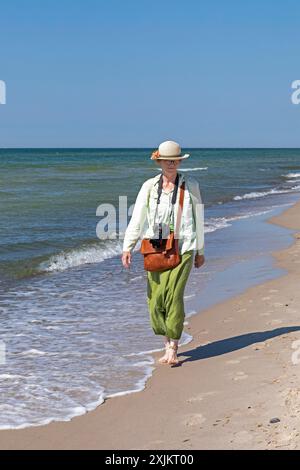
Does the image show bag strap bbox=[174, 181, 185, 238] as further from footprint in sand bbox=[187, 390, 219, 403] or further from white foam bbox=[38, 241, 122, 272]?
white foam bbox=[38, 241, 122, 272]

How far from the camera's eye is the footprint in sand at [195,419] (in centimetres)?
421

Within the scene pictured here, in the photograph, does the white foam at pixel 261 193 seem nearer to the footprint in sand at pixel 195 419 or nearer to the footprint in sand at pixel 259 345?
the footprint in sand at pixel 259 345

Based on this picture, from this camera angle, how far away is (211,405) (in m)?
4.50

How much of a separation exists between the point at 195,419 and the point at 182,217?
5.68 ft

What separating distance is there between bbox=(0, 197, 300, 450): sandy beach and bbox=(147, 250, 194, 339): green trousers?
13.6 inches

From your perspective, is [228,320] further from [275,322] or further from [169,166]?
[169,166]

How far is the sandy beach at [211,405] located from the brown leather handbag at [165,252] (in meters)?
0.82

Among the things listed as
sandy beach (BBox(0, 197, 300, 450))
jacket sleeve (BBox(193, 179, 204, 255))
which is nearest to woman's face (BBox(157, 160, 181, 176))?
jacket sleeve (BBox(193, 179, 204, 255))

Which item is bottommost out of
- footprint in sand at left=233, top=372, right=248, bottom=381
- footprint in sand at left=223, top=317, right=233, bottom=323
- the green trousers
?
footprint in sand at left=223, top=317, right=233, bottom=323

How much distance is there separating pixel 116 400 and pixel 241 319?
247 centimetres

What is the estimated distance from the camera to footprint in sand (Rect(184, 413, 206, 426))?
166 inches

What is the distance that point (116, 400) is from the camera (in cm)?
483

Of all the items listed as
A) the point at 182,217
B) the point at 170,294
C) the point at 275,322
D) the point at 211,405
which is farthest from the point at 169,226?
the point at 275,322

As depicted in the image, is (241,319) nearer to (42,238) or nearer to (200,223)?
(200,223)
